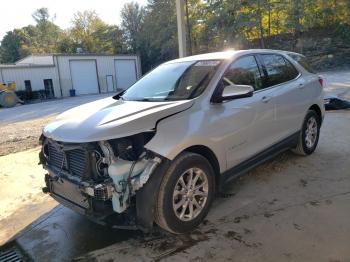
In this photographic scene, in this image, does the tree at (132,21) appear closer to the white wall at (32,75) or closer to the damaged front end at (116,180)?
the white wall at (32,75)

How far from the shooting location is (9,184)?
5633mm

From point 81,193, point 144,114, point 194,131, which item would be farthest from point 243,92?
point 81,193

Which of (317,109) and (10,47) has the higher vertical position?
(10,47)

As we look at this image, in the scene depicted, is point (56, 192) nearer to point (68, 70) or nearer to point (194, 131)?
point (194, 131)

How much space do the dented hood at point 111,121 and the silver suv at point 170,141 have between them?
0.01 metres

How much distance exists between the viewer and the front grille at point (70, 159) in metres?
3.23

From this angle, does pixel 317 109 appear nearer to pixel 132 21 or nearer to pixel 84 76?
pixel 84 76

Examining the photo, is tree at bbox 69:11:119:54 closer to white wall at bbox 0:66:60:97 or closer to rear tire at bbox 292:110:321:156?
white wall at bbox 0:66:60:97

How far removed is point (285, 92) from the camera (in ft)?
15.8

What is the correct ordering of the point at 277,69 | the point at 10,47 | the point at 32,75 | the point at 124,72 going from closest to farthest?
the point at 277,69, the point at 32,75, the point at 124,72, the point at 10,47

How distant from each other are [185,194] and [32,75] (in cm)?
2983

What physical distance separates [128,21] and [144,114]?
1895 inches

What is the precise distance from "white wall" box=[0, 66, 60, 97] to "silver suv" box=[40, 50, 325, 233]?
90.9ft

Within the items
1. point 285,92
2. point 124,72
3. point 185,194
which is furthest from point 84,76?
point 185,194
